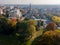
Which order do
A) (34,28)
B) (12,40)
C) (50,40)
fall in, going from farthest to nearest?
(34,28) → (12,40) → (50,40)

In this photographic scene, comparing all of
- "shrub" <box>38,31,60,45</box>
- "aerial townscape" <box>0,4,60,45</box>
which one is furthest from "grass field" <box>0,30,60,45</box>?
"shrub" <box>38,31,60,45</box>

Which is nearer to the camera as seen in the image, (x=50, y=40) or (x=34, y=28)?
(x=50, y=40)

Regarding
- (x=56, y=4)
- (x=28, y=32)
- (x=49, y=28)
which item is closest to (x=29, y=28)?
(x=28, y=32)

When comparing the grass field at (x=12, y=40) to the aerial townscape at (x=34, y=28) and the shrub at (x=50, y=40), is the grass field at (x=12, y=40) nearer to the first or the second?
the aerial townscape at (x=34, y=28)

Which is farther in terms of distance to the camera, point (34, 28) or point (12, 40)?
point (34, 28)

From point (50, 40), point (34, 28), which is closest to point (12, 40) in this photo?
point (34, 28)

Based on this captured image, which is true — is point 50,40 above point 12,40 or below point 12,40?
above

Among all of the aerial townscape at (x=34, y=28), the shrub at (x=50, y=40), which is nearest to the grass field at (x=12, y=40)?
the aerial townscape at (x=34, y=28)

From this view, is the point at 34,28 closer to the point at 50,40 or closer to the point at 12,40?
the point at 12,40

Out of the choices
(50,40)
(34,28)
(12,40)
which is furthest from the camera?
(34,28)
